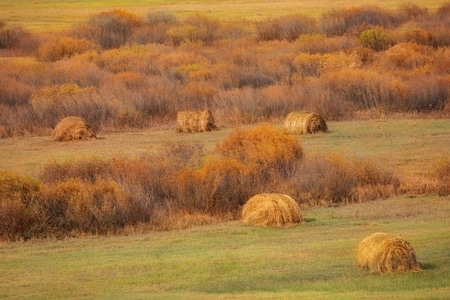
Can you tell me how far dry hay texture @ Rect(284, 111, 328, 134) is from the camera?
3725 cm

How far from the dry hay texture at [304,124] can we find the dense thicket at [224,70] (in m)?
5.27

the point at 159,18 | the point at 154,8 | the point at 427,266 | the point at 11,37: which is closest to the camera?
the point at 427,266

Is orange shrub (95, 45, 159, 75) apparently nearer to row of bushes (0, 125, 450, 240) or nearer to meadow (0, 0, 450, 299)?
meadow (0, 0, 450, 299)

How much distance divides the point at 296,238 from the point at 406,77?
31.4 m

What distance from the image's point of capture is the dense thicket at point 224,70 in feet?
147

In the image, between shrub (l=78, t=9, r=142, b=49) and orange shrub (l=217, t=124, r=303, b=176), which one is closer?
orange shrub (l=217, t=124, r=303, b=176)

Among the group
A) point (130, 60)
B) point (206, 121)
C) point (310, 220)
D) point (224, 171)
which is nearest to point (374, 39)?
point (130, 60)

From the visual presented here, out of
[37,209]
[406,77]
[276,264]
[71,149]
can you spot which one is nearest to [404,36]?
[406,77]

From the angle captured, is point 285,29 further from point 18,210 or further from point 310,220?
point 18,210

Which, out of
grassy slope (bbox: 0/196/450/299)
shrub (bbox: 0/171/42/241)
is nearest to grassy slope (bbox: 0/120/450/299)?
grassy slope (bbox: 0/196/450/299)

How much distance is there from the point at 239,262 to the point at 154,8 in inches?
3990

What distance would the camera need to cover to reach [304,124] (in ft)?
122

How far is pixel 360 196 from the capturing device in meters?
25.5

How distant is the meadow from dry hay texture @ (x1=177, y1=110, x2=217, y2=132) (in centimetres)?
67
